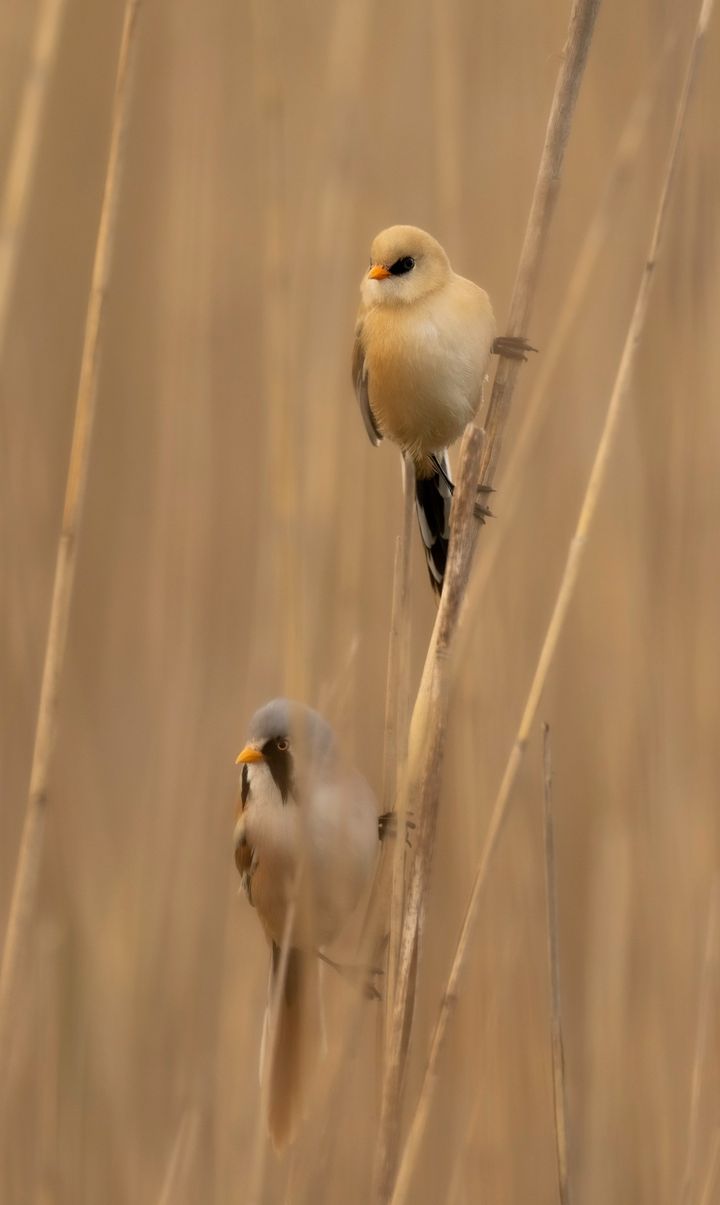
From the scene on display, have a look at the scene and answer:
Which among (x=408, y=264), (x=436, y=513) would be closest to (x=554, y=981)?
(x=436, y=513)

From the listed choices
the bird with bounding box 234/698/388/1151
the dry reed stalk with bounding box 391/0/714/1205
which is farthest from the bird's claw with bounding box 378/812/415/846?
the dry reed stalk with bounding box 391/0/714/1205

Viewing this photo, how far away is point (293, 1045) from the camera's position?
1.62 meters

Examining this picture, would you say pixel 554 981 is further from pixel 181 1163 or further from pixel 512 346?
pixel 512 346

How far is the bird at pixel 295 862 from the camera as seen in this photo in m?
1.56

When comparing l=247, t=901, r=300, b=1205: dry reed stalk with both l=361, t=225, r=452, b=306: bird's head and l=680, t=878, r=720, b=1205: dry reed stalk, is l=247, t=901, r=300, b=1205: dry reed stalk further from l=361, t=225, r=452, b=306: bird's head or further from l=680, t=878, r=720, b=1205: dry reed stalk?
l=361, t=225, r=452, b=306: bird's head

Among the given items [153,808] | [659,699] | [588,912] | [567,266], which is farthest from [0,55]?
[588,912]

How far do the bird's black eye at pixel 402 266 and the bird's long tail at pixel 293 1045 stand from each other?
990 millimetres

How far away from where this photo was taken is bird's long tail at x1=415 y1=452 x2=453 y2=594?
6.56 ft

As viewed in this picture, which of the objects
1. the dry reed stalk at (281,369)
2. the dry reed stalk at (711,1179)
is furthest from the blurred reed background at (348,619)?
the dry reed stalk at (711,1179)

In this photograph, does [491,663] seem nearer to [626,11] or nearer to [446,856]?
[446,856]

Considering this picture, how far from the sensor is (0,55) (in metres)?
2.19

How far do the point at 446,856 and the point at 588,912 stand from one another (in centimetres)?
25

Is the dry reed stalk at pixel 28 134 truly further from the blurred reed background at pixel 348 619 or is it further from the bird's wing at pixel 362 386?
the bird's wing at pixel 362 386

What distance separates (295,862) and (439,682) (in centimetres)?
38
